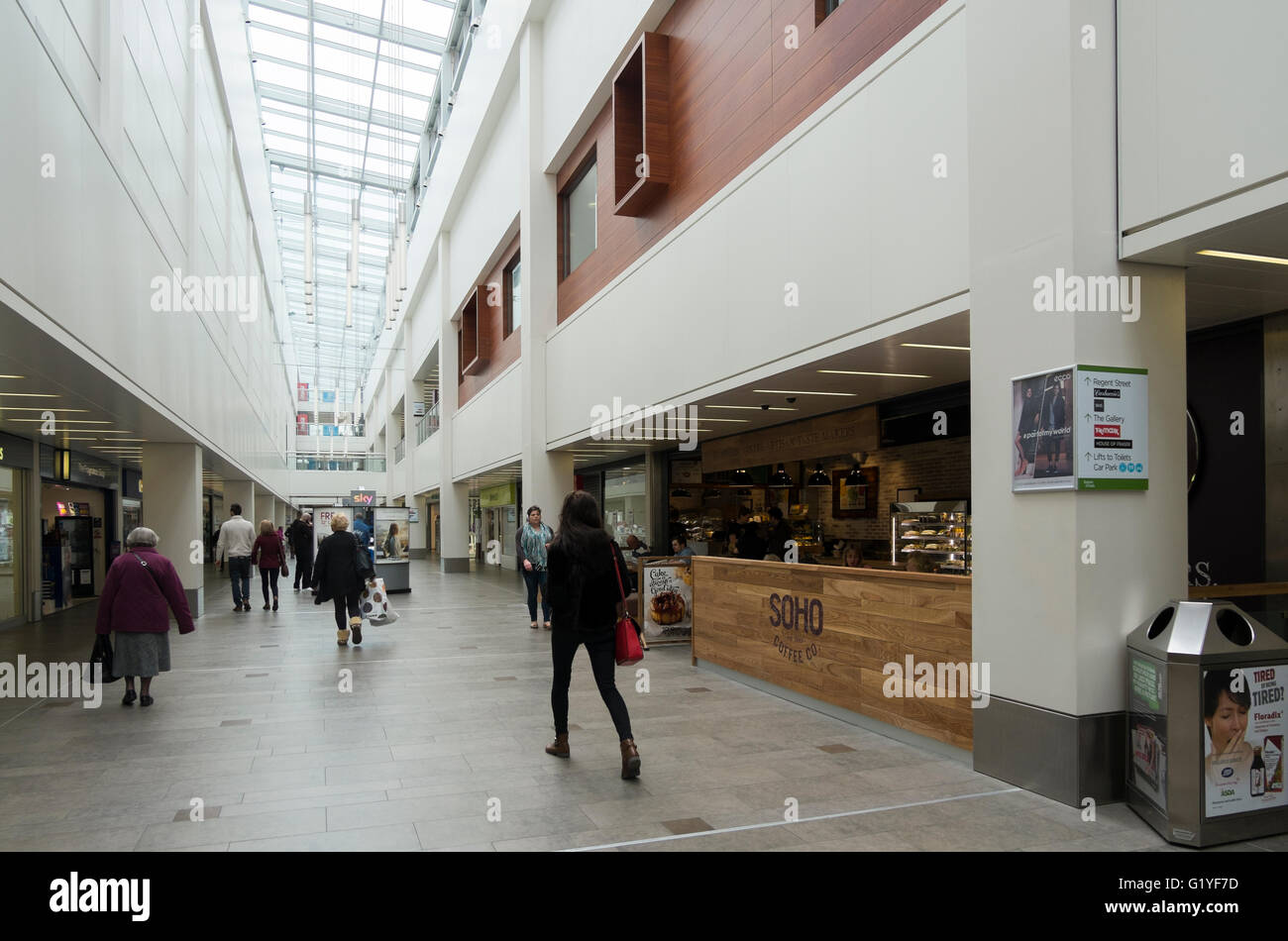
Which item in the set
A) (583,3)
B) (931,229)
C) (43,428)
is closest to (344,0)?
(583,3)

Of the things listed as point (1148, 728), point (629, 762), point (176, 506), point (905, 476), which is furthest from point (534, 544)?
point (1148, 728)

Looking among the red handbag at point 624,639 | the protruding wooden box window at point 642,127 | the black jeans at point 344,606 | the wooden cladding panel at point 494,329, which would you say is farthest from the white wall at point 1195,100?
the wooden cladding panel at point 494,329

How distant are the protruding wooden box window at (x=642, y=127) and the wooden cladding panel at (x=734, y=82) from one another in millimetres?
125

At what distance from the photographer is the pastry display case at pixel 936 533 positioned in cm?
922

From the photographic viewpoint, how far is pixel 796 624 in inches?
288

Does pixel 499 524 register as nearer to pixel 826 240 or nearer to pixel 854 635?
pixel 826 240

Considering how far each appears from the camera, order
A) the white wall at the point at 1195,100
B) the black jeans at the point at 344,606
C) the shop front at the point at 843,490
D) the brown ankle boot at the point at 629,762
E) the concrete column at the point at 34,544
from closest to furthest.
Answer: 1. the white wall at the point at 1195,100
2. the brown ankle boot at the point at 629,762
3. the shop front at the point at 843,490
4. the black jeans at the point at 344,606
5. the concrete column at the point at 34,544

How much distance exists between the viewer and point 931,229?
593 cm

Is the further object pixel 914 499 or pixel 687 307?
pixel 914 499

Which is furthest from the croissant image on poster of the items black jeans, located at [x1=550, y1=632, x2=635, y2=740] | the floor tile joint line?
black jeans, located at [x1=550, y1=632, x2=635, y2=740]

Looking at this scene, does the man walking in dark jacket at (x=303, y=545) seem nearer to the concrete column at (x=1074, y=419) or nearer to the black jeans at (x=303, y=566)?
the black jeans at (x=303, y=566)

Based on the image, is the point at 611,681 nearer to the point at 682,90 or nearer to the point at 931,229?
the point at 931,229

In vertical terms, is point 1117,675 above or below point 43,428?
Answer: below
